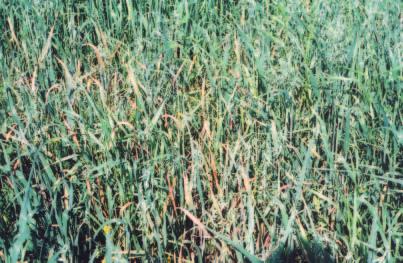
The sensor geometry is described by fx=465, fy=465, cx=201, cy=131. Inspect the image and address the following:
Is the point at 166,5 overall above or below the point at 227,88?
above

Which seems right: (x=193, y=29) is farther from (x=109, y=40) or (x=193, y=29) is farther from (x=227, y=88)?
(x=227, y=88)

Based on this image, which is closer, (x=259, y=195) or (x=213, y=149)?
(x=259, y=195)

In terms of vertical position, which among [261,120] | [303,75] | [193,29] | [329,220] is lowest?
[329,220]

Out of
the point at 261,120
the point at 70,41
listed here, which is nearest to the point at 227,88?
the point at 261,120

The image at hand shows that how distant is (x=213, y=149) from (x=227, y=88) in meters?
0.28

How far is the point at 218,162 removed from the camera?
1.73m

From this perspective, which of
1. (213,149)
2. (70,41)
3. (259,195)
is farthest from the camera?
(70,41)

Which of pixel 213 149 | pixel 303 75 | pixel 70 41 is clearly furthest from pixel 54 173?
pixel 303 75

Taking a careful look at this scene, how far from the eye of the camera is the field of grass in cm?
142

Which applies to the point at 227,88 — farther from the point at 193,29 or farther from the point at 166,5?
the point at 166,5

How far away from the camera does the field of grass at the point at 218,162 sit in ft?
4.67

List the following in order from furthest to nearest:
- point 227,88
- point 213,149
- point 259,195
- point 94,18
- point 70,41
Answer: point 94,18, point 70,41, point 227,88, point 213,149, point 259,195

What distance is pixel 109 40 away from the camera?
7.66ft

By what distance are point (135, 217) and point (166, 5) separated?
4.62 feet
